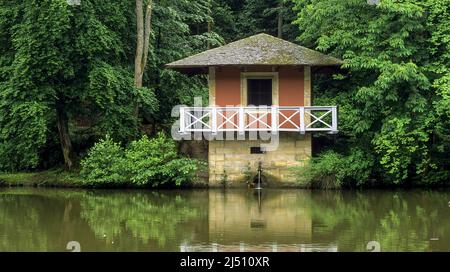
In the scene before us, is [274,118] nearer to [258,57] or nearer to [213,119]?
[213,119]

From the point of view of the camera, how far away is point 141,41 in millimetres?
30172

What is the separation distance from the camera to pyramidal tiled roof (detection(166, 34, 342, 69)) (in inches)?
1042

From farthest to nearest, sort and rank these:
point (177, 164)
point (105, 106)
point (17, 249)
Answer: point (105, 106) < point (177, 164) < point (17, 249)

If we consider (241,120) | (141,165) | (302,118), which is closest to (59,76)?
(141,165)

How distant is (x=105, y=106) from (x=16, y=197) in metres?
5.55

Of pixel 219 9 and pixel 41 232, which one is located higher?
pixel 219 9

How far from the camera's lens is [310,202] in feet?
74.0

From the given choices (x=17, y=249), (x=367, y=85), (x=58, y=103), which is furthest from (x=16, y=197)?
(x=367, y=85)

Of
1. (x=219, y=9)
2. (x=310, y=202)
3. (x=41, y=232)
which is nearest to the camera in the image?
(x=41, y=232)

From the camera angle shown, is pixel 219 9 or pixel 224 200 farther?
pixel 219 9

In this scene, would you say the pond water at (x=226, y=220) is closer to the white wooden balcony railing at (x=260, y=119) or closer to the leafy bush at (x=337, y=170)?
the leafy bush at (x=337, y=170)

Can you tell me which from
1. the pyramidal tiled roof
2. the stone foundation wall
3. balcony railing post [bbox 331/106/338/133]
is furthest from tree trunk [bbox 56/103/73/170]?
balcony railing post [bbox 331/106/338/133]

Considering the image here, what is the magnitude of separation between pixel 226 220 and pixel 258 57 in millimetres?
9487

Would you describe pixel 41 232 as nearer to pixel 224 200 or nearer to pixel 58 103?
pixel 224 200
